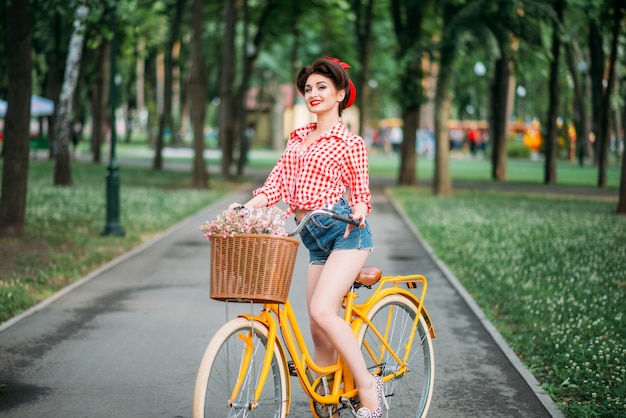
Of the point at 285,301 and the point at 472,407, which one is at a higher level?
the point at 285,301

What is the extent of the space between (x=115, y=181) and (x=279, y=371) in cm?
1193

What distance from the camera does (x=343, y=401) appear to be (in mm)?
5109

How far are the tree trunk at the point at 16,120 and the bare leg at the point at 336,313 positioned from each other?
1038cm

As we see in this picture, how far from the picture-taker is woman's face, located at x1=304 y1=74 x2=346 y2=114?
5055 mm

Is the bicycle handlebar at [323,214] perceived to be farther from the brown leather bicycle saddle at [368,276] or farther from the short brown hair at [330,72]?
the short brown hair at [330,72]

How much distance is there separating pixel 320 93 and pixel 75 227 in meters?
12.5

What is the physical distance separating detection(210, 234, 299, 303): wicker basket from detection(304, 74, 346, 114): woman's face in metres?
0.87

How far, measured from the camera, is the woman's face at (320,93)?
505 cm

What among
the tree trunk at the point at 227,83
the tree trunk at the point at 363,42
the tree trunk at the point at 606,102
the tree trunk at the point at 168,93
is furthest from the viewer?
the tree trunk at the point at 363,42

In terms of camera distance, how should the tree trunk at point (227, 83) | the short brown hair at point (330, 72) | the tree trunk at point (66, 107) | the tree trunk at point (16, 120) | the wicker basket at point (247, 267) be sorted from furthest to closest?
the tree trunk at point (227, 83), the tree trunk at point (66, 107), the tree trunk at point (16, 120), the short brown hair at point (330, 72), the wicker basket at point (247, 267)

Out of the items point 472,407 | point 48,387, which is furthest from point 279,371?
point 48,387

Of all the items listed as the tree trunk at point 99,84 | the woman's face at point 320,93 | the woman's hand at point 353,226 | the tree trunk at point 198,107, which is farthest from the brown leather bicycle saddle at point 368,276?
the tree trunk at point 99,84

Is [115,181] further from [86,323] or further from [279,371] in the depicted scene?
[279,371]

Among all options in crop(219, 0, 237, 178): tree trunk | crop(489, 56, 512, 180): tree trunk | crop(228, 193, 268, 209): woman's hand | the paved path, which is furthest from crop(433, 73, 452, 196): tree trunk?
crop(228, 193, 268, 209): woman's hand
